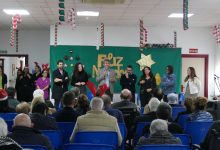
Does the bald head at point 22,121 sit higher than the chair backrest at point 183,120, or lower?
higher

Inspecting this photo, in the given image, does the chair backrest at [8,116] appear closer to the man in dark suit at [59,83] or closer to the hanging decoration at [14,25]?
the man in dark suit at [59,83]

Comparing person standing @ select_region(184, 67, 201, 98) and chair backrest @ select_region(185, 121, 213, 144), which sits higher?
person standing @ select_region(184, 67, 201, 98)

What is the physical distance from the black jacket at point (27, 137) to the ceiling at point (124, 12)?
6457 millimetres

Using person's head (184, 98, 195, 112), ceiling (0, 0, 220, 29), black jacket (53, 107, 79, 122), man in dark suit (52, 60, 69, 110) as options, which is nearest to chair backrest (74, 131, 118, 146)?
black jacket (53, 107, 79, 122)

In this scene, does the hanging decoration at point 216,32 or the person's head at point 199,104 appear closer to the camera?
the person's head at point 199,104

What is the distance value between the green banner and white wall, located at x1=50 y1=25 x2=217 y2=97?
287 mm

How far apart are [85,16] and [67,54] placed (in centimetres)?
212

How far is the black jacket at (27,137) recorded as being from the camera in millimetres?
3584

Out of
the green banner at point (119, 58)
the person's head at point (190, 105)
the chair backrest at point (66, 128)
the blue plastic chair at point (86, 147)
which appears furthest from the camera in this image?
the green banner at point (119, 58)

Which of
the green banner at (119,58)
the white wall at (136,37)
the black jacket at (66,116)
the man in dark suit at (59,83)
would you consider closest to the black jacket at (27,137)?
the black jacket at (66,116)

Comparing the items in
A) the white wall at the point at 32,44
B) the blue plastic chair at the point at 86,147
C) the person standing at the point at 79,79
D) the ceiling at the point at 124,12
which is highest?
the ceiling at the point at 124,12

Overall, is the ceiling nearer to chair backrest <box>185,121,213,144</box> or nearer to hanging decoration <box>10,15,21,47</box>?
hanging decoration <box>10,15,21,47</box>

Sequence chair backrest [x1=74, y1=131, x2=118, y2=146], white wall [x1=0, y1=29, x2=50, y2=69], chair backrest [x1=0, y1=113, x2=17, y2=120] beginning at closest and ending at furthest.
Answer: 1. chair backrest [x1=74, y1=131, x2=118, y2=146]
2. chair backrest [x1=0, y1=113, x2=17, y2=120]
3. white wall [x1=0, y1=29, x2=50, y2=69]

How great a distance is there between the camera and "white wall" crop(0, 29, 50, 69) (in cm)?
1541
